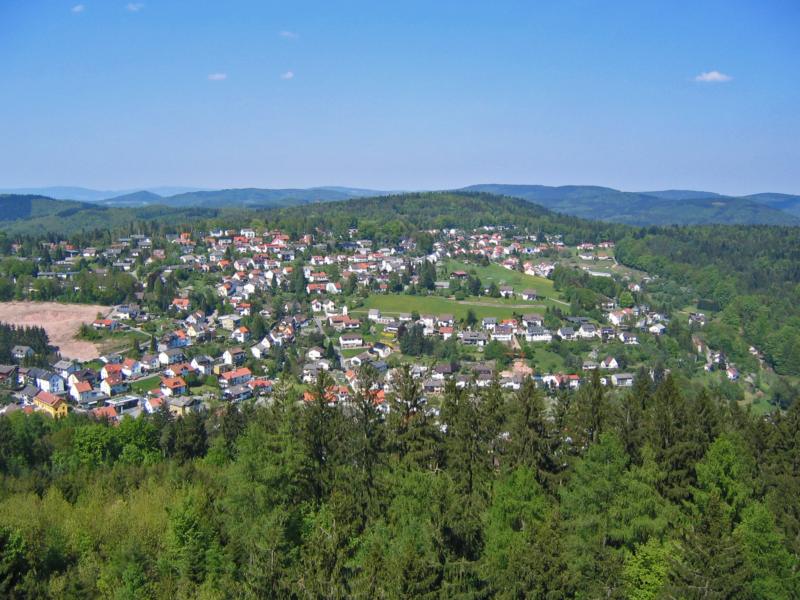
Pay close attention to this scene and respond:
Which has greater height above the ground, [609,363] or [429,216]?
[429,216]

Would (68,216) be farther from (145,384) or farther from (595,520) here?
(595,520)

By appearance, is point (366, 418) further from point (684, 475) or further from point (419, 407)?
point (684, 475)

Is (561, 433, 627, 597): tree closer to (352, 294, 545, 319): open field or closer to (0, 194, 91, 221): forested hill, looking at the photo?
(352, 294, 545, 319): open field

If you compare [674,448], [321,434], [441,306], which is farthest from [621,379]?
[321,434]

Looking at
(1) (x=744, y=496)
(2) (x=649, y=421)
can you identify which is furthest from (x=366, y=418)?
(1) (x=744, y=496)

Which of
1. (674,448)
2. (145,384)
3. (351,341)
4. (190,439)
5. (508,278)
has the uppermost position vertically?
(674,448)

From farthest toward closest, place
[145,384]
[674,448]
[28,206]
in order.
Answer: [28,206] → [145,384] → [674,448]
